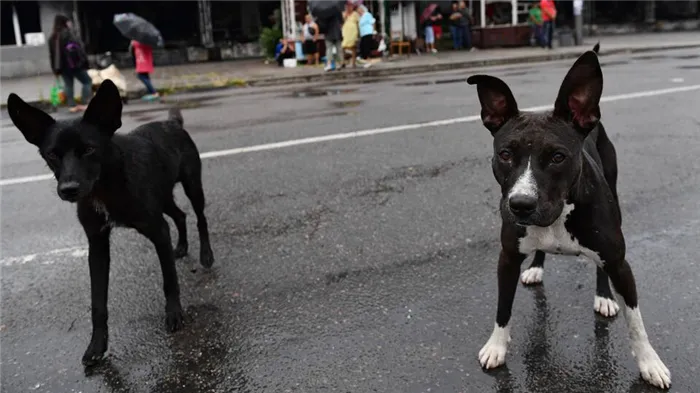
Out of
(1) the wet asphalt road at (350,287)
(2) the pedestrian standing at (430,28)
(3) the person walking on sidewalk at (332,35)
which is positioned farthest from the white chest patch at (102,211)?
(2) the pedestrian standing at (430,28)

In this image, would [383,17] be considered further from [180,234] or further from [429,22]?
[180,234]

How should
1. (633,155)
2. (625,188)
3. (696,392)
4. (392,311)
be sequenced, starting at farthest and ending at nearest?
(633,155), (625,188), (392,311), (696,392)

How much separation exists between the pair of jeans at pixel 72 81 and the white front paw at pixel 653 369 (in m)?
13.4

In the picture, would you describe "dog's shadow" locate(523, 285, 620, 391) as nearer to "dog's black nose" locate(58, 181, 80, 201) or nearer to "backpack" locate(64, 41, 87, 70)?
"dog's black nose" locate(58, 181, 80, 201)

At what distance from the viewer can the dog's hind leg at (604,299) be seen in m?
3.41

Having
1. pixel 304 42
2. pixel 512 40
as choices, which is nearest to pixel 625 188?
pixel 304 42

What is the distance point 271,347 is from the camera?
3.32 m

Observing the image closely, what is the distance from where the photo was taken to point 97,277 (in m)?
3.44

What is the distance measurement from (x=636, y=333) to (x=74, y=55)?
13.1m

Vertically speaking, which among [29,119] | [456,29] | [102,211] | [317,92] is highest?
[456,29]

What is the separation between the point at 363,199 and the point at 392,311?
2.19 metres

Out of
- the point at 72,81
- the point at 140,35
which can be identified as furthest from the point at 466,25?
the point at 72,81

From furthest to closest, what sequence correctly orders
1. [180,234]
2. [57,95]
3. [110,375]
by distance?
[57,95], [180,234], [110,375]

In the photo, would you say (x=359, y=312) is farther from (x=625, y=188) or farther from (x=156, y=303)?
(x=625, y=188)
